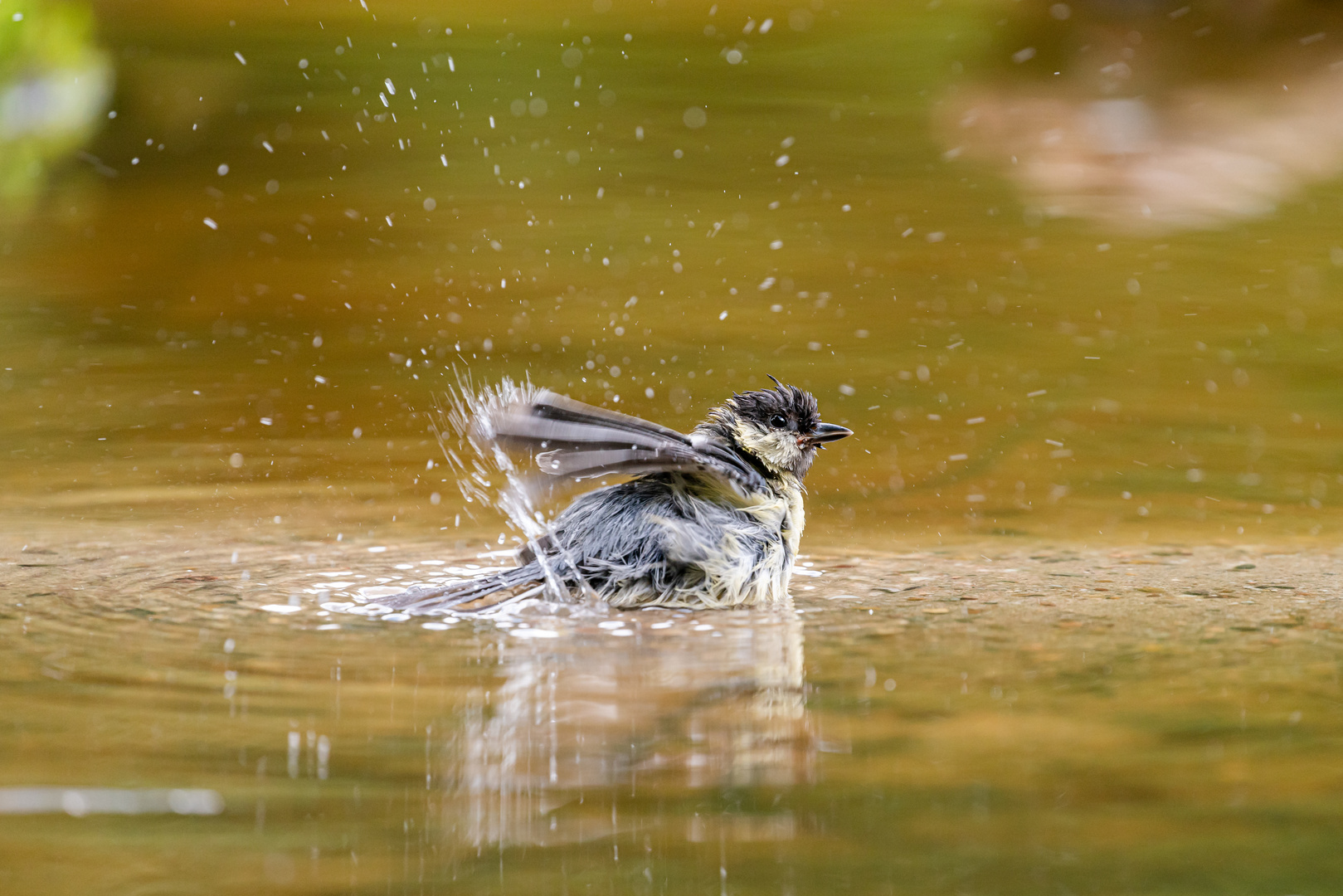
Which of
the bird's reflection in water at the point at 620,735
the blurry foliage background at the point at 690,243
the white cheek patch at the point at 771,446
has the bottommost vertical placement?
the bird's reflection in water at the point at 620,735

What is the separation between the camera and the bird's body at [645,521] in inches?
123

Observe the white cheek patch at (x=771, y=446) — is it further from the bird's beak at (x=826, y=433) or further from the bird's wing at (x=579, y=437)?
the bird's wing at (x=579, y=437)

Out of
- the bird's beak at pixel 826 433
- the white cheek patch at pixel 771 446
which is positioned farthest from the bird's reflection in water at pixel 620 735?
the bird's beak at pixel 826 433

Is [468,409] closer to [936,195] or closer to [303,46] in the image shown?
[936,195]

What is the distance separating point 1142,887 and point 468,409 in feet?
7.53

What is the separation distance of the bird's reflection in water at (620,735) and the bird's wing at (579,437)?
378 mm

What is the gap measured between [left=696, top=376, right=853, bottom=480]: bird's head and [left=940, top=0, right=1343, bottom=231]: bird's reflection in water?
305 centimetres

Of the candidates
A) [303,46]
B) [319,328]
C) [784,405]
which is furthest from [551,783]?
[303,46]

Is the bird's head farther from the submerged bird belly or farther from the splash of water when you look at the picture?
the splash of water

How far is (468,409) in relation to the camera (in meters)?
3.52

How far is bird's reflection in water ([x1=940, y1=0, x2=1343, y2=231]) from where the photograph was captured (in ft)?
21.7

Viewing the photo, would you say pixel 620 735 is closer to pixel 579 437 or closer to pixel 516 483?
pixel 579 437

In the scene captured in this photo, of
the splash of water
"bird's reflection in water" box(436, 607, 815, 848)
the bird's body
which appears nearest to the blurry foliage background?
the splash of water

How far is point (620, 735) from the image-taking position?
218 cm
